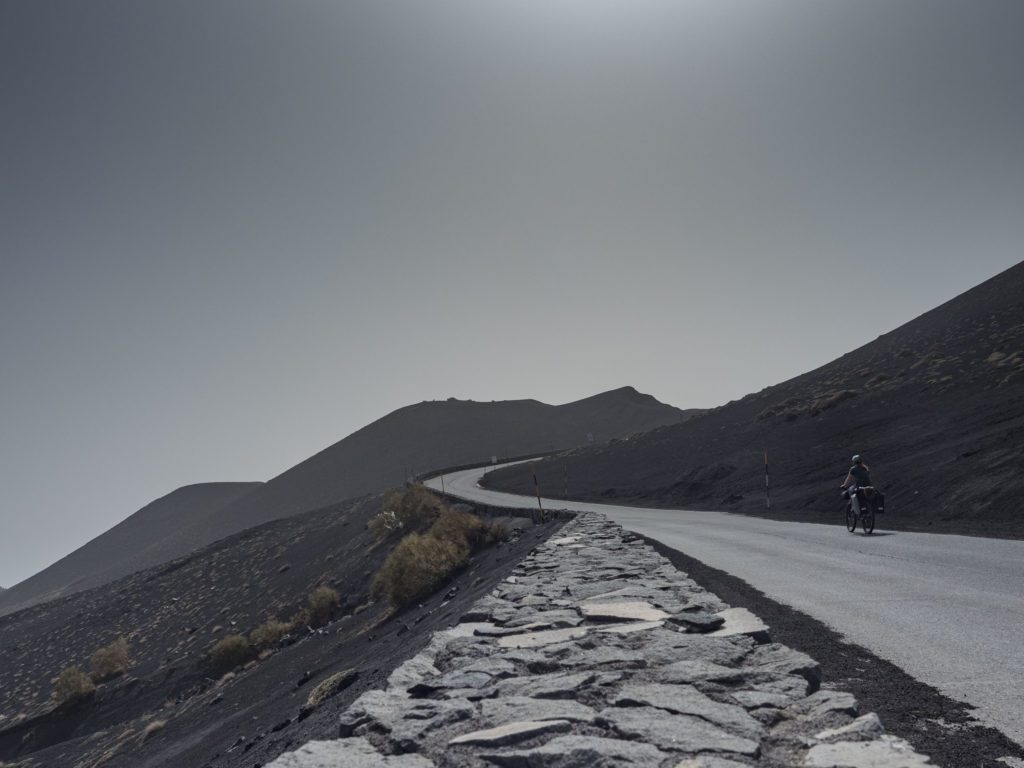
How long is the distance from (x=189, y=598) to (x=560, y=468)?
3047 cm

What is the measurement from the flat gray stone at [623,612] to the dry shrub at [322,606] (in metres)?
20.1

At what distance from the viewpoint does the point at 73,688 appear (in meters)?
27.7

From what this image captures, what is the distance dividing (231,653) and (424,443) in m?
115

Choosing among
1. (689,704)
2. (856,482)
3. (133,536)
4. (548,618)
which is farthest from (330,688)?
(133,536)

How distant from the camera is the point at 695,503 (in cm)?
3231

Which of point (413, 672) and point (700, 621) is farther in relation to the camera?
point (700, 621)

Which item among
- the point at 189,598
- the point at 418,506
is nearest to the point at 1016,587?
the point at 418,506

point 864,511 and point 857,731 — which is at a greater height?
point 857,731

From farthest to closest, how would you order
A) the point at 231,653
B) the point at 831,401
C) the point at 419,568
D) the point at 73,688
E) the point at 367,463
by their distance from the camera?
the point at 367,463 → the point at 831,401 → the point at 73,688 → the point at 231,653 → the point at 419,568

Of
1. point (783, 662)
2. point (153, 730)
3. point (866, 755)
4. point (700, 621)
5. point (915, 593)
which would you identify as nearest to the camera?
point (866, 755)

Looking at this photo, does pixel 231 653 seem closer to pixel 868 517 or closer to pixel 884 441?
pixel 868 517

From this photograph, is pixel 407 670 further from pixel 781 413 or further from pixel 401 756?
pixel 781 413

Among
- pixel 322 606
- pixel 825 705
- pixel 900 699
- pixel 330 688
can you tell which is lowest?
pixel 322 606

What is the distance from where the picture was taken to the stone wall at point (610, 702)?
3318 mm
